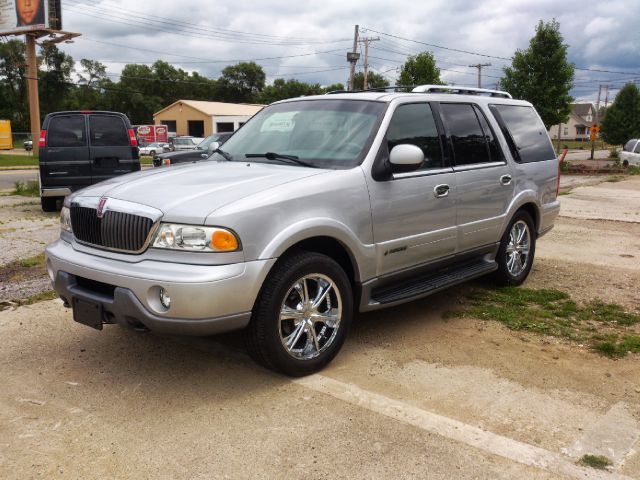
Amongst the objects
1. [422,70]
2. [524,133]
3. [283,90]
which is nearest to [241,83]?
[283,90]

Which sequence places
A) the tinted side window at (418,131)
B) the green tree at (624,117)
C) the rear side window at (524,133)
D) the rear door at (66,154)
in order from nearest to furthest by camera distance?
the tinted side window at (418,131), the rear side window at (524,133), the rear door at (66,154), the green tree at (624,117)

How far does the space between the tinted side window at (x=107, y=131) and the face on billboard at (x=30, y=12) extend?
34724 millimetres

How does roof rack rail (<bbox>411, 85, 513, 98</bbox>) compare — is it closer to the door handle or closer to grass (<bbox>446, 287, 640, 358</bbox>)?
the door handle

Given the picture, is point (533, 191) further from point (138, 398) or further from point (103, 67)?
point (103, 67)

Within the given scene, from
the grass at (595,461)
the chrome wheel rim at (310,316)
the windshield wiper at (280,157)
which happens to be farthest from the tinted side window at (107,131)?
the grass at (595,461)

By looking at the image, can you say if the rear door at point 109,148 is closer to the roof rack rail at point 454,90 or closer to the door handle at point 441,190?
the roof rack rail at point 454,90

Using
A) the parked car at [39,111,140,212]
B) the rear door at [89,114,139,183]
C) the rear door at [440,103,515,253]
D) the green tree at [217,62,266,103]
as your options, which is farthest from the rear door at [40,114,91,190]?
the green tree at [217,62,266,103]

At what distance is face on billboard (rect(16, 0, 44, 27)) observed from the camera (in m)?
40.2

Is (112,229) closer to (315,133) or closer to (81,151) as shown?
(315,133)

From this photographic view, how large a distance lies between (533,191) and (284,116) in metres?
2.68

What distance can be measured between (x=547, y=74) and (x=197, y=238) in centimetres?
2704

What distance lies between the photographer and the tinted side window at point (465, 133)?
5047mm

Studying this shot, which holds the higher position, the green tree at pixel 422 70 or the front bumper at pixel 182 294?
the green tree at pixel 422 70

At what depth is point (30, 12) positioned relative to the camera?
40.5m
